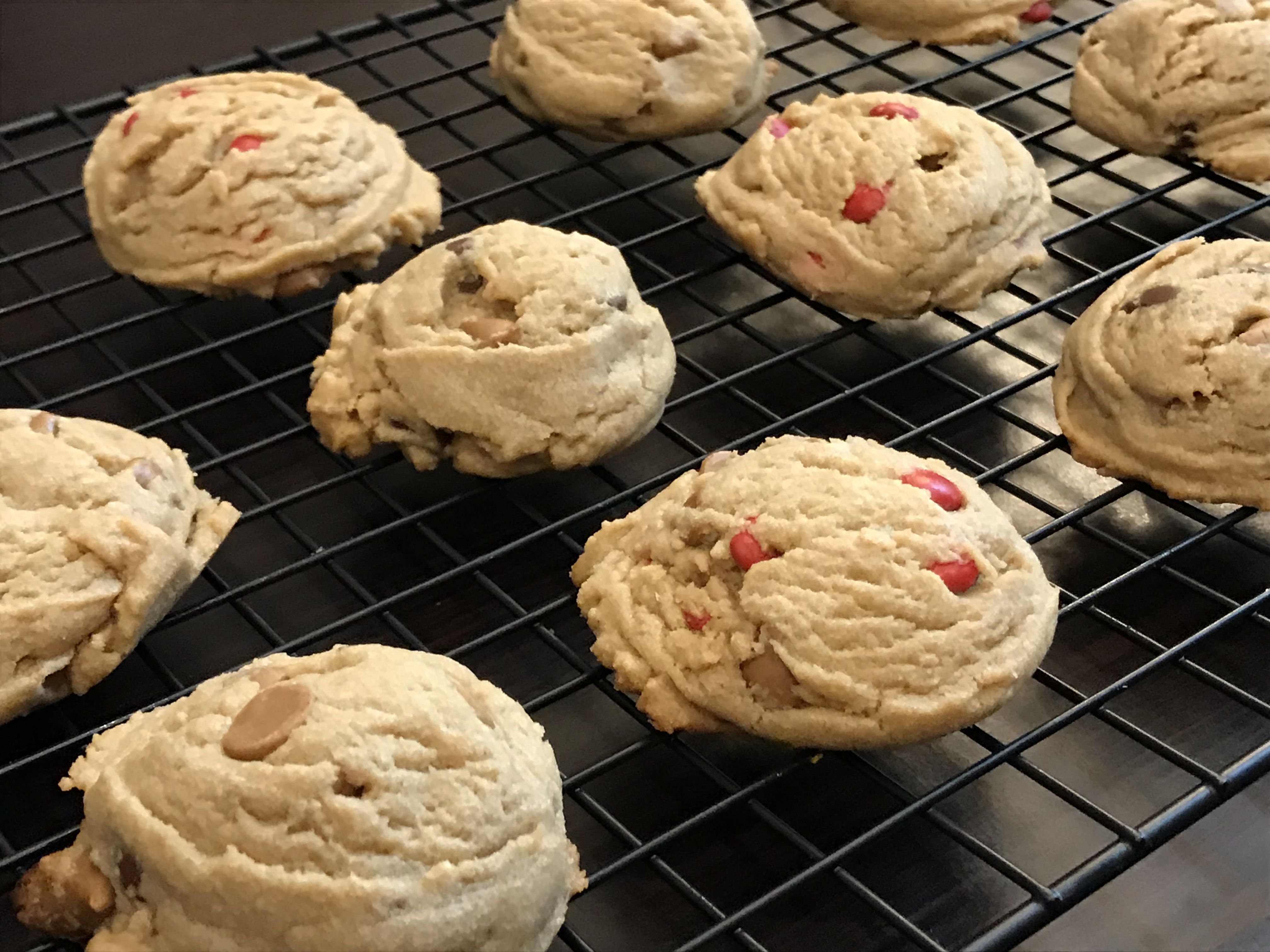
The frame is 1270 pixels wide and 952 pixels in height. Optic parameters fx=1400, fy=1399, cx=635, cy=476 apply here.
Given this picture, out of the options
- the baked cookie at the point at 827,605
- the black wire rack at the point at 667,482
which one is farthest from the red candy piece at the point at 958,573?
the black wire rack at the point at 667,482

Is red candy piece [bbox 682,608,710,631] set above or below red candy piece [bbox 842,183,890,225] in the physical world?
below

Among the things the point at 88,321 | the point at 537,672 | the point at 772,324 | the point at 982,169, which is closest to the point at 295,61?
the point at 88,321

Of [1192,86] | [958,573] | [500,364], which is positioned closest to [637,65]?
[500,364]

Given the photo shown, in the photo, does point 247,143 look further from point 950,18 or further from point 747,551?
point 950,18

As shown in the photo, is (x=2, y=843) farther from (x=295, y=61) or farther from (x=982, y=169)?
(x=295, y=61)

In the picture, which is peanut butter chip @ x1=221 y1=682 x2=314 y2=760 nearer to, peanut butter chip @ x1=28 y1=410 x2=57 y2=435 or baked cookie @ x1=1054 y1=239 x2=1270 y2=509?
peanut butter chip @ x1=28 y1=410 x2=57 y2=435

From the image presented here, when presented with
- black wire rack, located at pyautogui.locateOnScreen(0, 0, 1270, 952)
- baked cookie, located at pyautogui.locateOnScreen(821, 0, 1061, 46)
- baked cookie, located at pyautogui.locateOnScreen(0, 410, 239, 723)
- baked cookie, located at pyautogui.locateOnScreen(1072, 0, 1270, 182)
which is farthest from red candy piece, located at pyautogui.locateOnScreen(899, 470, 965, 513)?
baked cookie, located at pyautogui.locateOnScreen(821, 0, 1061, 46)

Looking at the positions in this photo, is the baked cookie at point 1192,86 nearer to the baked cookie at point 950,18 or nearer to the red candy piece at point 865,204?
the baked cookie at point 950,18
